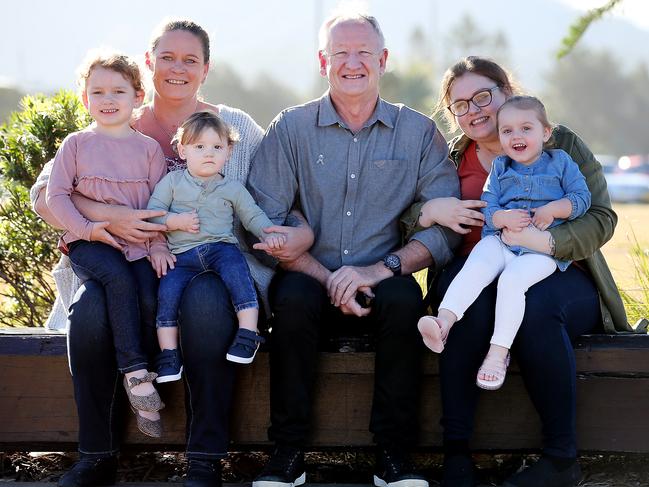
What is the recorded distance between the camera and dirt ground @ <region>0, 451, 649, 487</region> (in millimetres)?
3762

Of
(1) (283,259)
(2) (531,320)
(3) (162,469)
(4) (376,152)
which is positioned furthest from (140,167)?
(2) (531,320)

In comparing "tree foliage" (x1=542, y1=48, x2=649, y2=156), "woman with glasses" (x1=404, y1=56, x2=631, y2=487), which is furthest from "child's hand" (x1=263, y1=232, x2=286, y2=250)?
"tree foliage" (x1=542, y1=48, x2=649, y2=156)

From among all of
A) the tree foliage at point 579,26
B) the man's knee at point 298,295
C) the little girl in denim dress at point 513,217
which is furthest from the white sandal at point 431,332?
the tree foliage at point 579,26

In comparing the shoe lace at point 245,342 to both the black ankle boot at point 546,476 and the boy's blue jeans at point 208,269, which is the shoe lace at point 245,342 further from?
the black ankle boot at point 546,476

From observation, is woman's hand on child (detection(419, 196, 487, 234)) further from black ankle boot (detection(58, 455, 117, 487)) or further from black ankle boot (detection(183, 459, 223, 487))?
black ankle boot (detection(58, 455, 117, 487))

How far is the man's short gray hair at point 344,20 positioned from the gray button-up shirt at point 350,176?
0.84 feet

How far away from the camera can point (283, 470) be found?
3.44 m

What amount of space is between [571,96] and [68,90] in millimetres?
87068

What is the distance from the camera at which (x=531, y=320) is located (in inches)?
134

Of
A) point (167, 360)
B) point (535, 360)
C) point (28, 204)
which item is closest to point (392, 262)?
point (535, 360)

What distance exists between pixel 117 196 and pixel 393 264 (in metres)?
1.11

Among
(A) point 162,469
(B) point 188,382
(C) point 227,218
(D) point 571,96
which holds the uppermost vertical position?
(D) point 571,96

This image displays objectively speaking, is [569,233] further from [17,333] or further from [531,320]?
[17,333]

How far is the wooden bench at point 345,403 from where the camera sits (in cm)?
359
